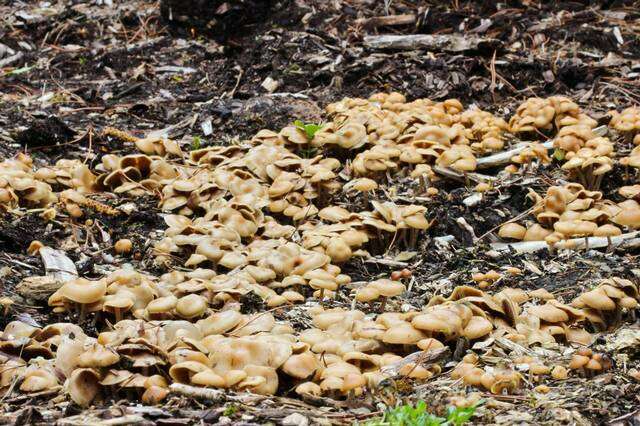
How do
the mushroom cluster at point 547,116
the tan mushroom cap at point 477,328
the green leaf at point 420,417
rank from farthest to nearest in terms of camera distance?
the mushroom cluster at point 547,116
the tan mushroom cap at point 477,328
the green leaf at point 420,417

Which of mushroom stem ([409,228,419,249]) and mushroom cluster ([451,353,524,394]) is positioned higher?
mushroom cluster ([451,353,524,394])

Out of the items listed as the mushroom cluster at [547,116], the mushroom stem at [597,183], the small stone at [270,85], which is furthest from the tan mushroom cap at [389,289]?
the small stone at [270,85]

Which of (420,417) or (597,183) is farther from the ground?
(420,417)

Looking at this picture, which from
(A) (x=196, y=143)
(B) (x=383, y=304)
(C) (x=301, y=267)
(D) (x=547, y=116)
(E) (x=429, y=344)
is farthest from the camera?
(A) (x=196, y=143)

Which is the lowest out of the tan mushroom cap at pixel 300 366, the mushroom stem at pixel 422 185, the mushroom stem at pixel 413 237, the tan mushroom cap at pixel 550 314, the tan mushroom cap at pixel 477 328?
the mushroom stem at pixel 413 237

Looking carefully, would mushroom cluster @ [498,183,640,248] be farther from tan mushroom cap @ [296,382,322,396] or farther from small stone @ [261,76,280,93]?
small stone @ [261,76,280,93]

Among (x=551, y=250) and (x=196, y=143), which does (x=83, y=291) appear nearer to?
(x=551, y=250)

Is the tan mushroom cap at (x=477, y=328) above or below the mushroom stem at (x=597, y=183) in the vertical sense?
above

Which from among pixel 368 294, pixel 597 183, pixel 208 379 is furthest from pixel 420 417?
pixel 597 183

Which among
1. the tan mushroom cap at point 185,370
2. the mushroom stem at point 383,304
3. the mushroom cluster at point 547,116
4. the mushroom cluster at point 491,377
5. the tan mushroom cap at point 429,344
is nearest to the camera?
the tan mushroom cap at point 185,370

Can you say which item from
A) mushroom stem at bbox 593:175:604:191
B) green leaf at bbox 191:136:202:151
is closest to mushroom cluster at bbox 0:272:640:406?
mushroom stem at bbox 593:175:604:191

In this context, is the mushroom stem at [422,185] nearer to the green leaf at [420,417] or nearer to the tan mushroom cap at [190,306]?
the tan mushroom cap at [190,306]

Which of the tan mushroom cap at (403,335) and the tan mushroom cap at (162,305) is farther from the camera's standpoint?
the tan mushroom cap at (162,305)
